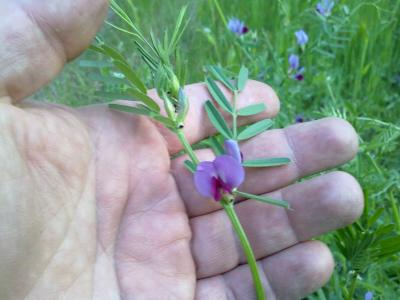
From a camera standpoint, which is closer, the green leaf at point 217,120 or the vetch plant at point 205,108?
the vetch plant at point 205,108

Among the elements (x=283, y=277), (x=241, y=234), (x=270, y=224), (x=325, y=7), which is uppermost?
(x=325, y=7)

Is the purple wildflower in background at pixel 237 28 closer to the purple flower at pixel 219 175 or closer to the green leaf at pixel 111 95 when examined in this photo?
the green leaf at pixel 111 95

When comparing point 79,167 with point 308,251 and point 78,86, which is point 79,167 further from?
point 78,86

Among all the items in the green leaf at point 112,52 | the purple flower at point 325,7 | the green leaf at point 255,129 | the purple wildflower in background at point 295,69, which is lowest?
the purple wildflower in background at point 295,69

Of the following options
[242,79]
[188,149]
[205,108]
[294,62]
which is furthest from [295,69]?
[188,149]

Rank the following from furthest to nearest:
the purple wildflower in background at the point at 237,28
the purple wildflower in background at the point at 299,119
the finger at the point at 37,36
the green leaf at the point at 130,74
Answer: the purple wildflower in background at the point at 237,28 → the purple wildflower in background at the point at 299,119 → the green leaf at the point at 130,74 → the finger at the point at 37,36

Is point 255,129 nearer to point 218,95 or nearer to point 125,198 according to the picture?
point 218,95

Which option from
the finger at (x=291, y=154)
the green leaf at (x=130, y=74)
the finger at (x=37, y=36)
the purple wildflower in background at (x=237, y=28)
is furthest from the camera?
the purple wildflower in background at (x=237, y=28)

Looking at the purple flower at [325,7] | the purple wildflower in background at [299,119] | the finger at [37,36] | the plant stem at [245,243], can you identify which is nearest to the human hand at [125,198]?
the finger at [37,36]
